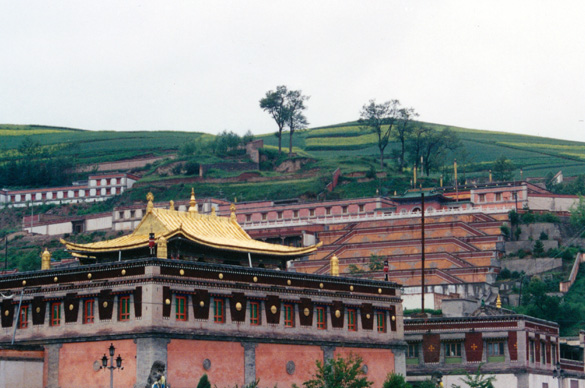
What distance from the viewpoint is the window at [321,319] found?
68744 millimetres

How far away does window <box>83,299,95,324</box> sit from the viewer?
62.5 meters

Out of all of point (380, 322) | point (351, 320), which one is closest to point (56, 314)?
point (351, 320)

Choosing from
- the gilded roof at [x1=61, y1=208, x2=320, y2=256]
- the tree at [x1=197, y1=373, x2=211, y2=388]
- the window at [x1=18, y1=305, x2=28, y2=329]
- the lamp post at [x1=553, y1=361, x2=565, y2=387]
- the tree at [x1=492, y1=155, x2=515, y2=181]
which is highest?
the tree at [x1=492, y1=155, x2=515, y2=181]

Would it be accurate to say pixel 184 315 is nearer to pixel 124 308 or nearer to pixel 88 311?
pixel 124 308

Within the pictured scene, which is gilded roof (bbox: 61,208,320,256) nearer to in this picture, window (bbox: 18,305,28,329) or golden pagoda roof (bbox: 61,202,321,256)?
golden pagoda roof (bbox: 61,202,321,256)

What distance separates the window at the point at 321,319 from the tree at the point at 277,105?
4471 inches

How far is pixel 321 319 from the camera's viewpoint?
6894 centimetres

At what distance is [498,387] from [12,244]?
317 feet

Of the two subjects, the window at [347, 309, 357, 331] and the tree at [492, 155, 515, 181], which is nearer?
the window at [347, 309, 357, 331]

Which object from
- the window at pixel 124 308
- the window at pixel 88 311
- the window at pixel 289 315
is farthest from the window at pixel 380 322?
the window at pixel 88 311

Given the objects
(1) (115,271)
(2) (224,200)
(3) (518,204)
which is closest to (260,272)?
(1) (115,271)

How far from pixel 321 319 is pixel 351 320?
2.72 meters

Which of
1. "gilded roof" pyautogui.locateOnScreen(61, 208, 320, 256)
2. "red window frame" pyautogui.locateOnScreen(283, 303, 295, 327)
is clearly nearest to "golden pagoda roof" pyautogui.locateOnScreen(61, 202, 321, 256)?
"gilded roof" pyautogui.locateOnScreen(61, 208, 320, 256)

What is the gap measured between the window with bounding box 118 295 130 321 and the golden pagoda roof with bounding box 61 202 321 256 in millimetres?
4773
